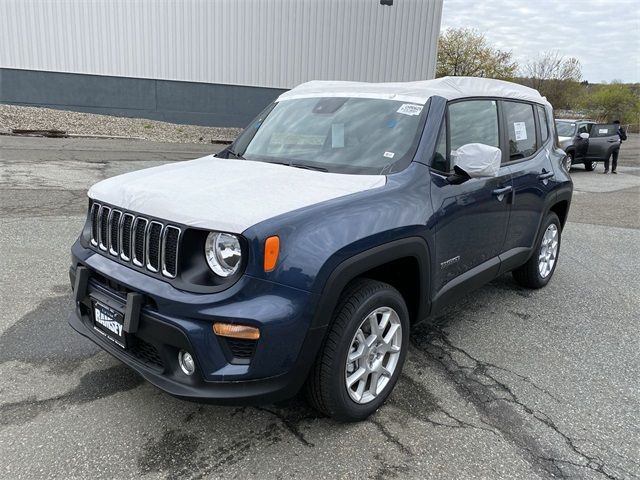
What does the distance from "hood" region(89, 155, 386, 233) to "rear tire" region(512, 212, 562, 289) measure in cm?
254

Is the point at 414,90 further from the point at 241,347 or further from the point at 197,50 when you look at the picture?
the point at 197,50

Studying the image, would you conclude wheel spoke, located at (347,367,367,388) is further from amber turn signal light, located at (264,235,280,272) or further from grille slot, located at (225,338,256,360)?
amber turn signal light, located at (264,235,280,272)

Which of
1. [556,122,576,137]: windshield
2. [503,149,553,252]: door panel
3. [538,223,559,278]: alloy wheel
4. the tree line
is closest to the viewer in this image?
[503,149,553,252]: door panel

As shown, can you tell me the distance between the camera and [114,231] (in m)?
2.79

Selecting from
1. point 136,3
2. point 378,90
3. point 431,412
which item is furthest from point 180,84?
point 431,412

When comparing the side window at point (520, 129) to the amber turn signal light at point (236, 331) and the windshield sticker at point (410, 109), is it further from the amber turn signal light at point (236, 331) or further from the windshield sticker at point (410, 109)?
the amber turn signal light at point (236, 331)

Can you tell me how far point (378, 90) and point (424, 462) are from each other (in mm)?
2437

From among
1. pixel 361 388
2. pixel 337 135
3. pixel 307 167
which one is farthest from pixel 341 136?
pixel 361 388

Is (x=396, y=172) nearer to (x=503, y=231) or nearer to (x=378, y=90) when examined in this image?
(x=378, y=90)

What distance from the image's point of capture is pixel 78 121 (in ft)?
63.2

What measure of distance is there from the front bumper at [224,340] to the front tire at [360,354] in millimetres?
147

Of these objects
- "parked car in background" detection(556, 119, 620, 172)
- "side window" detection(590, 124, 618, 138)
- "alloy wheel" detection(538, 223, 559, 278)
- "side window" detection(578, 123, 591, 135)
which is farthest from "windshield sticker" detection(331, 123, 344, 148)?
"side window" detection(590, 124, 618, 138)

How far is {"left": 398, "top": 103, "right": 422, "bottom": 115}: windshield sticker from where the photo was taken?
132 inches

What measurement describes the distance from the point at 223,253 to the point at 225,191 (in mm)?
426
